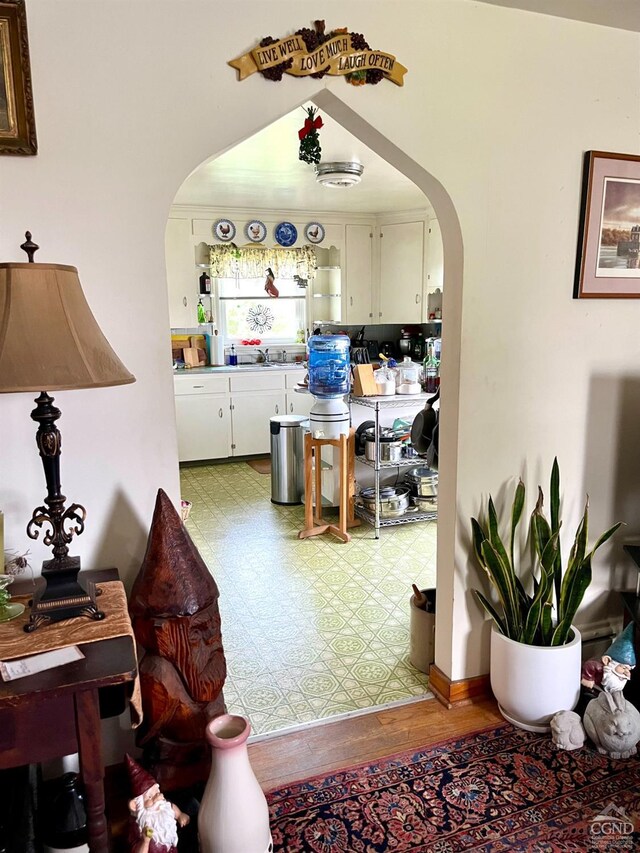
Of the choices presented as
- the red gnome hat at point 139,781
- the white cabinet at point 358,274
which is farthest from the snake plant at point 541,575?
the white cabinet at point 358,274

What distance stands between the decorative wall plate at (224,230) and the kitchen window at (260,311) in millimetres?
435

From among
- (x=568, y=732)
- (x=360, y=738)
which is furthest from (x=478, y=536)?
(x=360, y=738)

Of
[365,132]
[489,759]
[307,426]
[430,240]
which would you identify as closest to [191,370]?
[307,426]

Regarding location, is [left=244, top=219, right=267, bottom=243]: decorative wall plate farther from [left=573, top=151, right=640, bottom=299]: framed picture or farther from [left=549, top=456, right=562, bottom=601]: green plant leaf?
[left=549, top=456, right=562, bottom=601]: green plant leaf

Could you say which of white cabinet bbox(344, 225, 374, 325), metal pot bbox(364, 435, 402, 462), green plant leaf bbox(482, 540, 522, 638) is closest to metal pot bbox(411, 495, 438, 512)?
metal pot bbox(364, 435, 402, 462)

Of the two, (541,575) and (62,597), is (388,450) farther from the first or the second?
(62,597)

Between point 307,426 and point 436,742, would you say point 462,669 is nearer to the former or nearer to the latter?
point 436,742

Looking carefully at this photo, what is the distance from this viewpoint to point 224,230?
575 centimetres

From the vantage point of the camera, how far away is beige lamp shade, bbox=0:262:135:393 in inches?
47.1

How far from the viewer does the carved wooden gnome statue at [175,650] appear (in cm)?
161

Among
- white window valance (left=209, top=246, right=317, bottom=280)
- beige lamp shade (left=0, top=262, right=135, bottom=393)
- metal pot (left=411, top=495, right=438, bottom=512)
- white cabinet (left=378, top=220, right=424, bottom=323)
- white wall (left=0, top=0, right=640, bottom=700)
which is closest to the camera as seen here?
beige lamp shade (left=0, top=262, right=135, bottom=393)

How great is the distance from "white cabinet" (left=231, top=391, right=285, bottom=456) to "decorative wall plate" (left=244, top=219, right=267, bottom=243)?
4.94 ft

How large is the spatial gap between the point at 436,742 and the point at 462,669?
0.95 ft

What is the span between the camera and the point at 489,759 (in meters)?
1.93
